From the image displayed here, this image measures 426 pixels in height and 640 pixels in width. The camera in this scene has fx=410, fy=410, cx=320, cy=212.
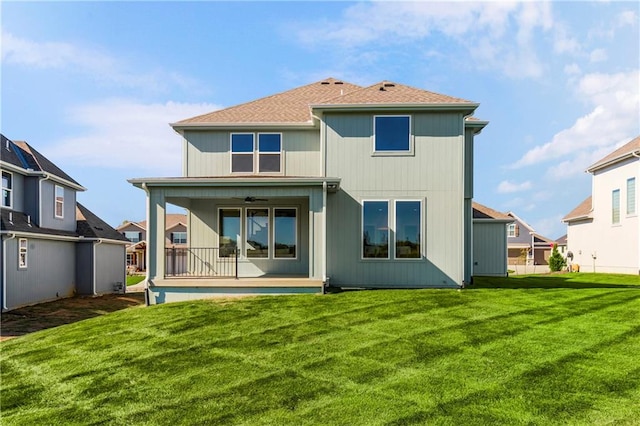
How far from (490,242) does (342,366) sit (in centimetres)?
1373

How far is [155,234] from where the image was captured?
11.0 metres

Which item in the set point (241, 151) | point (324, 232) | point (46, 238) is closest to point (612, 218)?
point (324, 232)

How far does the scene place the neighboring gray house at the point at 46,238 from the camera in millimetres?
15008

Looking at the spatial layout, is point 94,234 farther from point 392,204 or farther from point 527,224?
point 527,224

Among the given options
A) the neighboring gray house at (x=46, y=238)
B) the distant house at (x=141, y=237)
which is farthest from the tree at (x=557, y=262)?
the distant house at (x=141, y=237)

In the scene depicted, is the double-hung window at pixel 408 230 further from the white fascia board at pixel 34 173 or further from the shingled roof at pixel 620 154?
the white fascia board at pixel 34 173

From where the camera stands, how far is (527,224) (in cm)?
4738

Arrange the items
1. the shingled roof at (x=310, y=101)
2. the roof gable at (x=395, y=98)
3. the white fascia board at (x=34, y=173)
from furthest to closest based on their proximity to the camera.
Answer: the white fascia board at (x=34, y=173) → the shingled roof at (x=310, y=101) → the roof gable at (x=395, y=98)

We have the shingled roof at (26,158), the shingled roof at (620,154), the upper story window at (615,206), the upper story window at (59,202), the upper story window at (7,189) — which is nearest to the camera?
the upper story window at (7,189)

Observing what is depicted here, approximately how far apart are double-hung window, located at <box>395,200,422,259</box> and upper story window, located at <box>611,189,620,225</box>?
46.5 feet

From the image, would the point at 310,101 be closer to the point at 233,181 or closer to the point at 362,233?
the point at 233,181

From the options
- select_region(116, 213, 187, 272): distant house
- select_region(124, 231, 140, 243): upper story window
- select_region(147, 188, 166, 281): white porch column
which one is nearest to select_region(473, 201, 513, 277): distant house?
select_region(147, 188, 166, 281): white porch column

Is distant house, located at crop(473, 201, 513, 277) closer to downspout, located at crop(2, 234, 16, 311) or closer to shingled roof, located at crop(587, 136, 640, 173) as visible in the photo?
shingled roof, located at crop(587, 136, 640, 173)

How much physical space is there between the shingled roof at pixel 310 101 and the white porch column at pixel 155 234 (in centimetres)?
318
